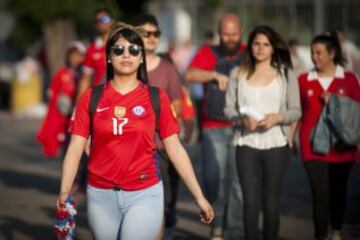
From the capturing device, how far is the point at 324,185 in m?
9.45

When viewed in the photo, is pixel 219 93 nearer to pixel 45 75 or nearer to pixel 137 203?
pixel 137 203

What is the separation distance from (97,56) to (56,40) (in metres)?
22.4

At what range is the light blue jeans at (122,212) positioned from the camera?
249 inches

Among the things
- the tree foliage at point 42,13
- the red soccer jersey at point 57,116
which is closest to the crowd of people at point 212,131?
the red soccer jersey at point 57,116

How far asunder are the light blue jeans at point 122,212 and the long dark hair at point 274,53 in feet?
8.75

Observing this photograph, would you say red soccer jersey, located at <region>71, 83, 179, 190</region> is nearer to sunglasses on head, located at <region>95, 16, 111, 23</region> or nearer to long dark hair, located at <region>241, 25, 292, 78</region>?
long dark hair, located at <region>241, 25, 292, 78</region>

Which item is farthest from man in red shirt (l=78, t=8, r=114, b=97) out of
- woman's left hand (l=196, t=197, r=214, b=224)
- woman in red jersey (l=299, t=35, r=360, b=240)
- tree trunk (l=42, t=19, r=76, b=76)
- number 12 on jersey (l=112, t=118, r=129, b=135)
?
tree trunk (l=42, t=19, r=76, b=76)

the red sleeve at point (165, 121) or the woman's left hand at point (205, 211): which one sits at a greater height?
the red sleeve at point (165, 121)

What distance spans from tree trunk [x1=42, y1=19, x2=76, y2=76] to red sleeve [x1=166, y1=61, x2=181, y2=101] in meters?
24.3

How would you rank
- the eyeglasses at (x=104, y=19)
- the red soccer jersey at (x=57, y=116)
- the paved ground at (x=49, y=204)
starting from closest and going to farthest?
the paved ground at (x=49, y=204)
the eyeglasses at (x=104, y=19)
the red soccer jersey at (x=57, y=116)

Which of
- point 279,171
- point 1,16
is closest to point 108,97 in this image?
point 279,171

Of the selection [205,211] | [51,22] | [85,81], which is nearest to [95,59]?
[85,81]

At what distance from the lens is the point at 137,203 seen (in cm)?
640

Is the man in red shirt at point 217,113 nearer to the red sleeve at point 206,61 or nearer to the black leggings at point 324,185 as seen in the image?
the red sleeve at point 206,61
